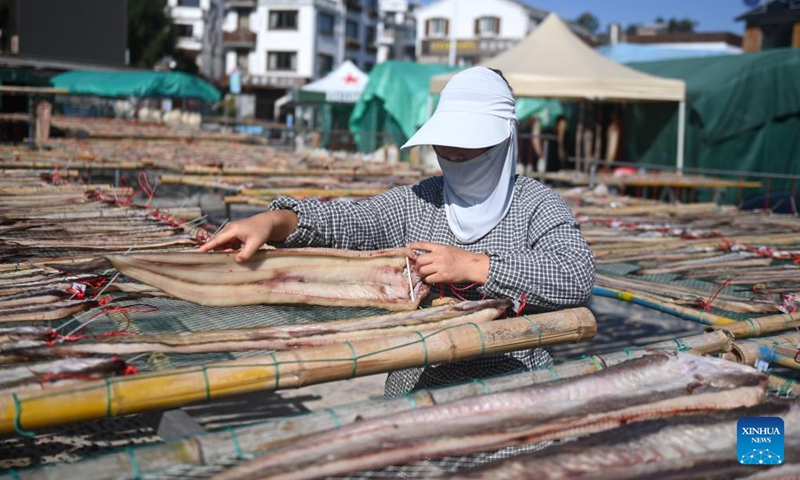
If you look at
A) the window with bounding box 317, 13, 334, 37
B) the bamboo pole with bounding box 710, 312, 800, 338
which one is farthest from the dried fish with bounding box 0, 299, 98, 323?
the window with bounding box 317, 13, 334, 37

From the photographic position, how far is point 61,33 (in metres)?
23.8

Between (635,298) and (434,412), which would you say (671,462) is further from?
(635,298)

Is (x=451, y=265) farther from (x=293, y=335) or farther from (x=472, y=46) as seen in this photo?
(x=472, y=46)

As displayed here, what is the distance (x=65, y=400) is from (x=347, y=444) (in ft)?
2.23

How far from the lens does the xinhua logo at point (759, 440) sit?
184 centimetres

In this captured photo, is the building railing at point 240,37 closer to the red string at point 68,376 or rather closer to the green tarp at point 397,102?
the green tarp at point 397,102

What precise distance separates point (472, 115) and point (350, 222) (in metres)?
0.65

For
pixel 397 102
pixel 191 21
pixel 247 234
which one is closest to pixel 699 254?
pixel 247 234

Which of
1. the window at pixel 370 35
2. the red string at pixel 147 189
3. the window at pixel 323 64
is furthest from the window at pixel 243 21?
Answer: the red string at pixel 147 189

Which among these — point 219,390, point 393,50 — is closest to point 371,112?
point 219,390

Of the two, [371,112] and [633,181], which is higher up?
[371,112]

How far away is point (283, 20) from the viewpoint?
189ft

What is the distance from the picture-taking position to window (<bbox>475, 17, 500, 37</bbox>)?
56438mm

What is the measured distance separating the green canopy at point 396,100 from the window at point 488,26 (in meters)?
35.3
